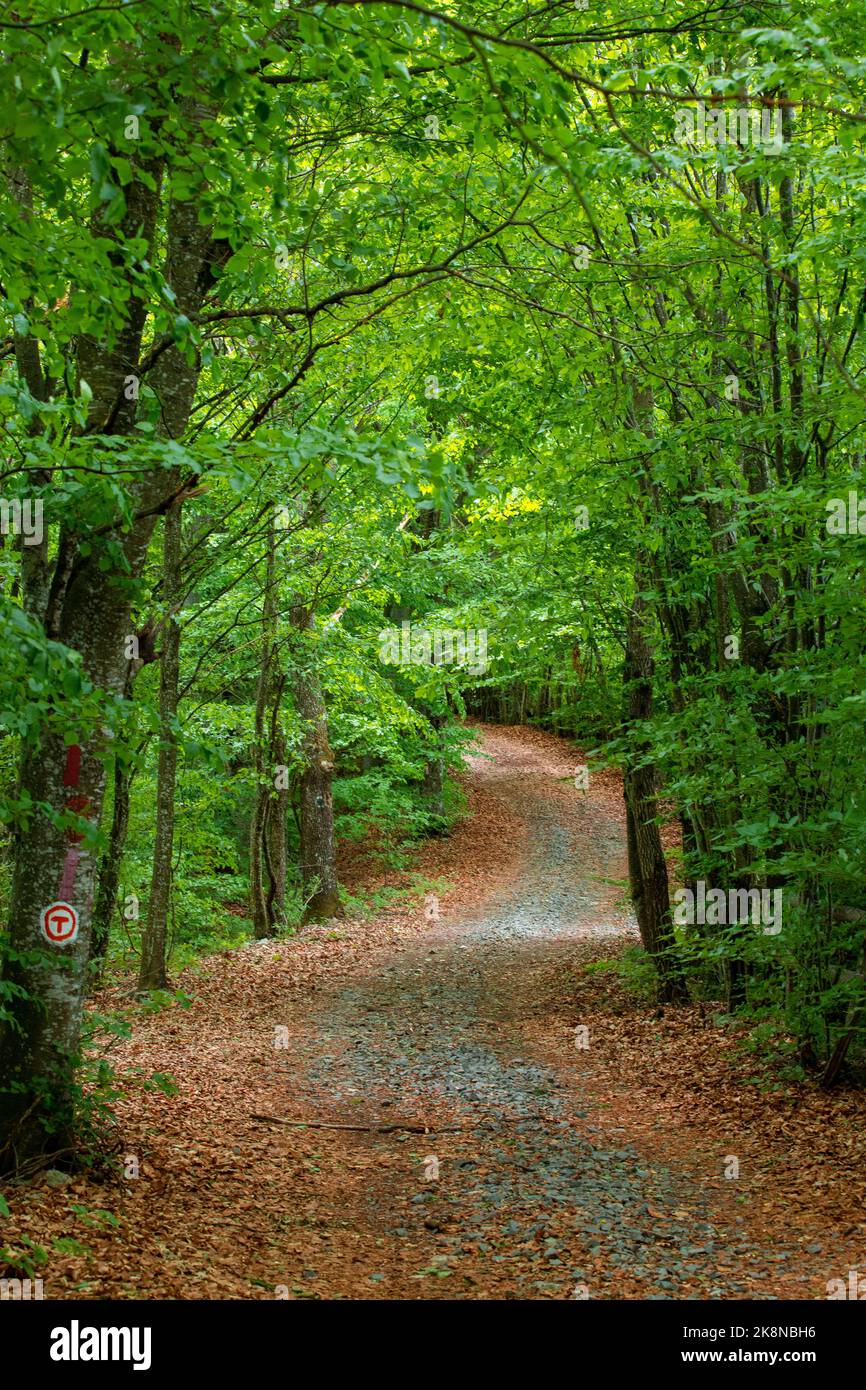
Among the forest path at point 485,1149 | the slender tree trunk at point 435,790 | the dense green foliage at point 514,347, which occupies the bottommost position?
the forest path at point 485,1149

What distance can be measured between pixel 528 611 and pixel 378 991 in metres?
5.11

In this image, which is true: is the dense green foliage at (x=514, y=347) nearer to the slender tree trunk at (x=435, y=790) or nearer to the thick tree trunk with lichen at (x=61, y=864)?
the thick tree trunk with lichen at (x=61, y=864)

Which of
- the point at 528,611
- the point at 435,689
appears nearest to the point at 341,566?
the point at 435,689

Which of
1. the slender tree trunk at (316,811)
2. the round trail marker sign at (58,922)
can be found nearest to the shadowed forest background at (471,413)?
the round trail marker sign at (58,922)

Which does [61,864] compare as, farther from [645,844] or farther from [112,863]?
[645,844]

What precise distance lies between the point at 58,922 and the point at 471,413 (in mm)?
10804

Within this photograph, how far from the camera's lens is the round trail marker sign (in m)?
5.13

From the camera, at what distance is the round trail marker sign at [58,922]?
5.13 metres

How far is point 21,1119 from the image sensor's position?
16.7 ft

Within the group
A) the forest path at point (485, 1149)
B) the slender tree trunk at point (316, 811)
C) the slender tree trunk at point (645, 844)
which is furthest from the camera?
the slender tree trunk at point (316, 811)

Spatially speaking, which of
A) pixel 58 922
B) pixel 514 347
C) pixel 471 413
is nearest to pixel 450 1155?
pixel 58 922

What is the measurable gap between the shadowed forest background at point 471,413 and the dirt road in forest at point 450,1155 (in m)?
0.26

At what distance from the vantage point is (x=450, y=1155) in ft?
23.1
